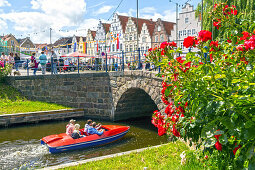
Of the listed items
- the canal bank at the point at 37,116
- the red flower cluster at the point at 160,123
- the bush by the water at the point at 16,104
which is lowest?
the canal bank at the point at 37,116

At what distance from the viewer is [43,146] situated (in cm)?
994

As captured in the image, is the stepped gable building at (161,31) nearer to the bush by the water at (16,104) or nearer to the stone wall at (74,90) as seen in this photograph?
the stone wall at (74,90)

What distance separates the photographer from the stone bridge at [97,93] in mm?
13609

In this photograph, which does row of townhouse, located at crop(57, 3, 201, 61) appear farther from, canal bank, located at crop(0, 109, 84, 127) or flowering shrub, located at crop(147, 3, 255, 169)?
flowering shrub, located at crop(147, 3, 255, 169)

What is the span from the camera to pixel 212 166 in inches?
164

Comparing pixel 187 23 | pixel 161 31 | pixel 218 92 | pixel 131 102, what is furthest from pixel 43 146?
pixel 161 31

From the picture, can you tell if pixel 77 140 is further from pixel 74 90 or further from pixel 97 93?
pixel 74 90

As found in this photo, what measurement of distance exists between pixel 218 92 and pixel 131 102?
11.9 meters

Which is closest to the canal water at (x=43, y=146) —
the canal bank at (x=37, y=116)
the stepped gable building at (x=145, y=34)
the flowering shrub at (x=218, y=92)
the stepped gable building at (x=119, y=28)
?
the canal bank at (x=37, y=116)

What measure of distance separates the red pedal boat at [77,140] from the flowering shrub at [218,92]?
5718 millimetres

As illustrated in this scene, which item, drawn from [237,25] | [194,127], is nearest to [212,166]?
[194,127]

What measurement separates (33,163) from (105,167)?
336 cm

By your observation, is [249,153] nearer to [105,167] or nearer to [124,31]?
[105,167]

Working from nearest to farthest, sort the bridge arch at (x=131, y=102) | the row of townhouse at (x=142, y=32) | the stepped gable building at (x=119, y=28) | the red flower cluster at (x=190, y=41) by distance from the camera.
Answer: the red flower cluster at (x=190, y=41), the bridge arch at (x=131, y=102), the row of townhouse at (x=142, y=32), the stepped gable building at (x=119, y=28)
